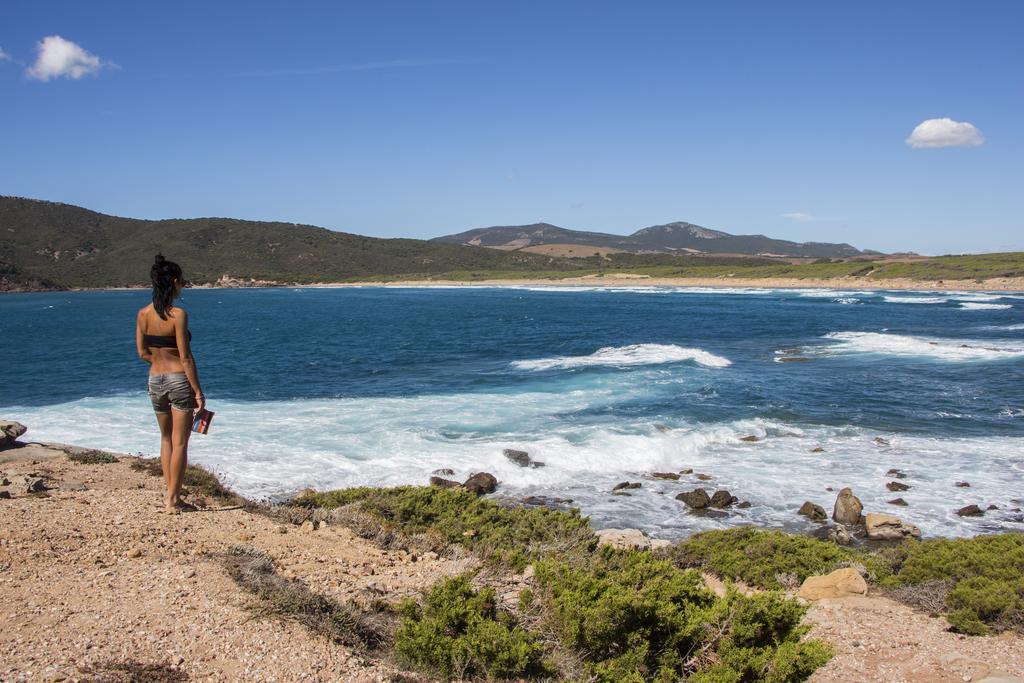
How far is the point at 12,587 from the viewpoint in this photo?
4.87m

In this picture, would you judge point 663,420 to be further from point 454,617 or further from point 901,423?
point 454,617

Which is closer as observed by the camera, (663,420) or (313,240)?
(663,420)

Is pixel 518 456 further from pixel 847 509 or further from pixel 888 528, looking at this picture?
pixel 888 528

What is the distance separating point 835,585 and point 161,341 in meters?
7.53

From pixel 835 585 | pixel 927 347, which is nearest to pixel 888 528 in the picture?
pixel 835 585

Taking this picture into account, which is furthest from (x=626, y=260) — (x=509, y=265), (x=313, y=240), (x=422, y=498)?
(x=422, y=498)

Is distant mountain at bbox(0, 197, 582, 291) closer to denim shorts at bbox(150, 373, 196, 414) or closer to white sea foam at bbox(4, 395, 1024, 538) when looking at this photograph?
white sea foam at bbox(4, 395, 1024, 538)

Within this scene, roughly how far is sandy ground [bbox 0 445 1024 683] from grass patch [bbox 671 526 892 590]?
1025mm

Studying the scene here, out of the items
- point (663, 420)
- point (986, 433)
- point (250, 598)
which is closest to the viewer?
point (250, 598)

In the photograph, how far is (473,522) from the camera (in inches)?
329

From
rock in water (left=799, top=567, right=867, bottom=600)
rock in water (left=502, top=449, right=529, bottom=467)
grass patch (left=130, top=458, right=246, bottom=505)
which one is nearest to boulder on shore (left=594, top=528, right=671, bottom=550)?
rock in water (left=799, top=567, right=867, bottom=600)

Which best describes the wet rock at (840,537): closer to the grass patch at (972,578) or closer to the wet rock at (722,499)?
the grass patch at (972,578)

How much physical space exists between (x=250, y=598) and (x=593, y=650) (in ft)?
7.99

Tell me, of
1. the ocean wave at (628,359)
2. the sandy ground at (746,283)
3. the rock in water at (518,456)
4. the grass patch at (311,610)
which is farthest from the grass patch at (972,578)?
the sandy ground at (746,283)
